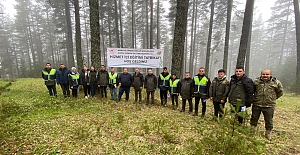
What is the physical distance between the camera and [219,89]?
5.52 metres

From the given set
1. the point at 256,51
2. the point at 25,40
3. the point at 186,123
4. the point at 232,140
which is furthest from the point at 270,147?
the point at 256,51

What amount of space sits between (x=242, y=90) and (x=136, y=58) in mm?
6486

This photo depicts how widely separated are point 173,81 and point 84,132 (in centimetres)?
458

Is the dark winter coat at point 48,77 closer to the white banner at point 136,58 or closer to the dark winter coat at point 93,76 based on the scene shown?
the dark winter coat at point 93,76

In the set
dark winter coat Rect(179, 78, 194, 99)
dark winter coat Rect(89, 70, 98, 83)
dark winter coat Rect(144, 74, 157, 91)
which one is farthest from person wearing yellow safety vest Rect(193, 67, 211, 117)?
dark winter coat Rect(89, 70, 98, 83)

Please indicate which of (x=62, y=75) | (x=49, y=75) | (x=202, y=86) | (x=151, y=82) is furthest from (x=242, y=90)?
(x=49, y=75)

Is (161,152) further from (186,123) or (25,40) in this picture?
(25,40)

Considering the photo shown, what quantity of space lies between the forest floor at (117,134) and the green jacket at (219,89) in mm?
1025

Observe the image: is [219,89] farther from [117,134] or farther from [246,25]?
[246,25]

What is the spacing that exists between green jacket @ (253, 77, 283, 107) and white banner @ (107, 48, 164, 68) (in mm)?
5918

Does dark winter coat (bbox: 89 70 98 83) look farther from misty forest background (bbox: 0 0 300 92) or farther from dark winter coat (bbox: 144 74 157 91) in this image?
dark winter coat (bbox: 144 74 157 91)

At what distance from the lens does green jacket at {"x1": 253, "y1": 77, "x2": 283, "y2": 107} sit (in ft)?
14.4

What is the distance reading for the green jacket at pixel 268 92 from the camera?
14.4 feet

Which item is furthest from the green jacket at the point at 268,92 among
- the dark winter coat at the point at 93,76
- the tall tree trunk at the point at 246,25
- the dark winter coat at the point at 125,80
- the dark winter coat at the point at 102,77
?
the dark winter coat at the point at 93,76
